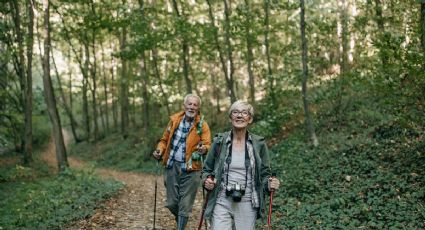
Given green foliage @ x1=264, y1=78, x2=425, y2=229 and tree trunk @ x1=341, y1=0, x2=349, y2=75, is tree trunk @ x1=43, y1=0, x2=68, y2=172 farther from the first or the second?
tree trunk @ x1=341, y1=0, x2=349, y2=75

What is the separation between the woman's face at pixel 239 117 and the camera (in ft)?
15.2

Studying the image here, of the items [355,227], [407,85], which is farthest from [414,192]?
[407,85]

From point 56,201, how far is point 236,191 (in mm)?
6717

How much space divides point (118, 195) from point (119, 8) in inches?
302

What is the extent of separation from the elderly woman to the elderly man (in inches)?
70.9

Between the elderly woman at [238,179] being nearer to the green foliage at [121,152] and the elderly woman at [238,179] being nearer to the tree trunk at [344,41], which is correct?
the tree trunk at [344,41]

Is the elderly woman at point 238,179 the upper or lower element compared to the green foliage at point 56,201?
upper

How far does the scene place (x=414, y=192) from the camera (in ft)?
26.0

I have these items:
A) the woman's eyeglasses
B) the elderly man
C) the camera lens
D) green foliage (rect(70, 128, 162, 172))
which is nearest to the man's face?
the elderly man

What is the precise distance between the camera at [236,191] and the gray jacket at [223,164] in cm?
14

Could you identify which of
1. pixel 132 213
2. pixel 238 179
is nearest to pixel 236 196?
pixel 238 179

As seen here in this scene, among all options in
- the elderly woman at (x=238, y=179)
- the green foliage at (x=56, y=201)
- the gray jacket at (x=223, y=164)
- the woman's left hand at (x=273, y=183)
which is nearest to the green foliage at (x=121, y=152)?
the green foliage at (x=56, y=201)

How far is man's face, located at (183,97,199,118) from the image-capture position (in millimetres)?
6516

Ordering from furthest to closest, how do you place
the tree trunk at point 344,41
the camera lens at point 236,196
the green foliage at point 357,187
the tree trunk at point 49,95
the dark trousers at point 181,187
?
the tree trunk at point 49,95
the tree trunk at point 344,41
the green foliage at point 357,187
the dark trousers at point 181,187
the camera lens at point 236,196
